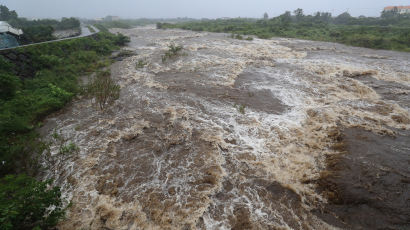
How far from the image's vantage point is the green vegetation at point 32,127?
354 centimetres

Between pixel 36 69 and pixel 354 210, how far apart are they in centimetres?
1692

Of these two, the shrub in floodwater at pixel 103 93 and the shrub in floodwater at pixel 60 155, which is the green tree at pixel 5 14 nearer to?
the shrub in floodwater at pixel 103 93

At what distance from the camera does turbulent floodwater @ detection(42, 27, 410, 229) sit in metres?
4.22

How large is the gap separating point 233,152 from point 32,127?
7705 mm

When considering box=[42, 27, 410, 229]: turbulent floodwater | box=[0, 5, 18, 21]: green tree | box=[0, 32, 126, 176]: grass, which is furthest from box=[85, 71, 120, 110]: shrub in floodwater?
box=[0, 5, 18, 21]: green tree

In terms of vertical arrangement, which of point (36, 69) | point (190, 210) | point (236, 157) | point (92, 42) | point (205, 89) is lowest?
point (190, 210)

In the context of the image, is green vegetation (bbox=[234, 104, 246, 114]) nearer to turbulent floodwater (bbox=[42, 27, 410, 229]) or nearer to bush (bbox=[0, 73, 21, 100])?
turbulent floodwater (bbox=[42, 27, 410, 229])

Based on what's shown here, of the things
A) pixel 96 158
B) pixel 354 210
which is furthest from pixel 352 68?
pixel 96 158

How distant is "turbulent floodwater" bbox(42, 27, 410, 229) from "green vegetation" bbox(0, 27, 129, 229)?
58cm

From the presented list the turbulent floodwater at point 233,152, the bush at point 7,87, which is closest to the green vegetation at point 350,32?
the turbulent floodwater at point 233,152

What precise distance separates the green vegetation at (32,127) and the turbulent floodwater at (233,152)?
0.58m

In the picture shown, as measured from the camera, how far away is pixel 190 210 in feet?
14.2

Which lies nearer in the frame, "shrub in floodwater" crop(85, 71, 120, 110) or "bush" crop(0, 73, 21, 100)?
"bush" crop(0, 73, 21, 100)

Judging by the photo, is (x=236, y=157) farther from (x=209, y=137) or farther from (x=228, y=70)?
(x=228, y=70)
